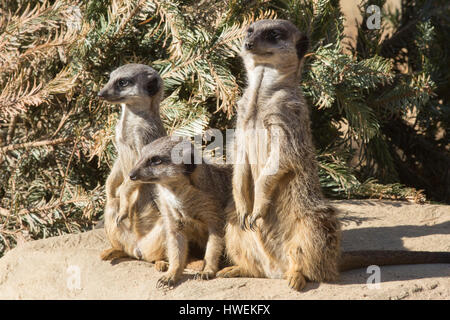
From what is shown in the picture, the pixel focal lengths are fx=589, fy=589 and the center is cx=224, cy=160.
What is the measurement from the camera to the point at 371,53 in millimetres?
4789

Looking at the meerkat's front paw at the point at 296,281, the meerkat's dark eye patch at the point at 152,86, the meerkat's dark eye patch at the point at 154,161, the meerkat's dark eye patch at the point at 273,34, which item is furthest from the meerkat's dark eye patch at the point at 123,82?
the meerkat's front paw at the point at 296,281

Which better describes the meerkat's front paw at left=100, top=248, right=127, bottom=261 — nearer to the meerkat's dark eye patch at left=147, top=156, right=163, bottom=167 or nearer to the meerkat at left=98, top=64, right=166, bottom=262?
the meerkat at left=98, top=64, right=166, bottom=262

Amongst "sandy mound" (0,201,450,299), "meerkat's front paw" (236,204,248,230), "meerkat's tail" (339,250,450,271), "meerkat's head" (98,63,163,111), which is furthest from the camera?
"meerkat's head" (98,63,163,111)

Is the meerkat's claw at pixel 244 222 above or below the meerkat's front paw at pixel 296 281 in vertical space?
above

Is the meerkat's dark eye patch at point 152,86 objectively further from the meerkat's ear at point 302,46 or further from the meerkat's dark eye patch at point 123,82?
the meerkat's ear at point 302,46

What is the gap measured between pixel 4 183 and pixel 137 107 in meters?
1.57

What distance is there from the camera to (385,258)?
2963 millimetres

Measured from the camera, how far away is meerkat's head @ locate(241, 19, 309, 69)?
2615mm

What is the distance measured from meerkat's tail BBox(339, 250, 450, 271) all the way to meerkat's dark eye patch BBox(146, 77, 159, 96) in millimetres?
1288

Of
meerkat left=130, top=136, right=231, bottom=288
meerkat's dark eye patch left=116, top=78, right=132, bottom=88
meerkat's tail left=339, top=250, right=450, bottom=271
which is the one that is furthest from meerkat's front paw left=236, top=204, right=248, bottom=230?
meerkat's dark eye patch left=116, top=78, right=132, bottom=88

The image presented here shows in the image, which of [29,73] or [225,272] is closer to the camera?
[225,272]

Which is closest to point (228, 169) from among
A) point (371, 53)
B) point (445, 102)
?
point (371, 53)

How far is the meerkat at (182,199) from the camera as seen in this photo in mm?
2803

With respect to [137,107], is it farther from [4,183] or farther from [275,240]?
[4,183]
